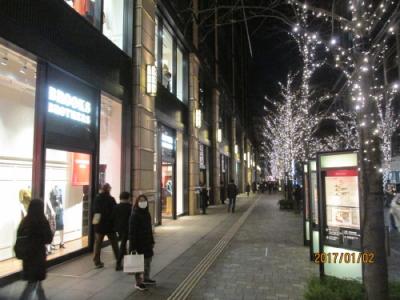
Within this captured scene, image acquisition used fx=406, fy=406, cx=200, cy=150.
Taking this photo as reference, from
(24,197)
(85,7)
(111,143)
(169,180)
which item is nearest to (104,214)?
(24,197)

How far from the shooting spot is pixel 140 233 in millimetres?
6504

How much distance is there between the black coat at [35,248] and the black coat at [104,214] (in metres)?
2.94

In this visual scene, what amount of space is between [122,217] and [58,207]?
105 inches

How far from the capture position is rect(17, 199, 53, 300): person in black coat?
16.6 feet

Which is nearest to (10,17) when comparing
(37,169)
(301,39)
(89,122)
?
(37,169)

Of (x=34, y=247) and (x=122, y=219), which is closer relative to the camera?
(x=34, y=247)

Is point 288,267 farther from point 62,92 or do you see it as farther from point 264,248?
point 62,92

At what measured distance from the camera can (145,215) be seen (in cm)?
668

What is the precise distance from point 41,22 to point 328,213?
6287 mm

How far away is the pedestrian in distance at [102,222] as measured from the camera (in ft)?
26.9

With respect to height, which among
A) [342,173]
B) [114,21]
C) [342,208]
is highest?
[114,21]

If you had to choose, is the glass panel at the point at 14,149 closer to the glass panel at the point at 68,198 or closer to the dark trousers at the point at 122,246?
the glass panel at the point at 68,198

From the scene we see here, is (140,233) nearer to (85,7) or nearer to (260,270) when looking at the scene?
(260,270)
